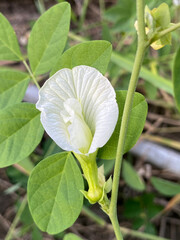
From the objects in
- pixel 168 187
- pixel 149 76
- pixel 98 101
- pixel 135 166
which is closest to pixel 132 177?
pixel 168 187

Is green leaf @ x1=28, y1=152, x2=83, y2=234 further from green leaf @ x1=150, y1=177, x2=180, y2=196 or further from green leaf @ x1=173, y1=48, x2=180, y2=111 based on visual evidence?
green leaf @ x1=150, y1=177, x2=180, y2=196

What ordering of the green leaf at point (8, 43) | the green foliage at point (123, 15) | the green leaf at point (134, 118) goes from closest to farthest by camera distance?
the green leaf at point (134, 118) < the green leaf at point (8, 43) < the green foliage at point (123, 15)

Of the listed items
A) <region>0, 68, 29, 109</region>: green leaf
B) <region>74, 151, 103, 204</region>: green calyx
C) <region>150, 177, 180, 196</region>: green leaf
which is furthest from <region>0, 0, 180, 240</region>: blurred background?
<region>74, 151, 103, 204</region>: green calyx

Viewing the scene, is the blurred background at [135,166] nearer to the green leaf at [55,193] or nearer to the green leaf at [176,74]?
the green leaf at [55,193]

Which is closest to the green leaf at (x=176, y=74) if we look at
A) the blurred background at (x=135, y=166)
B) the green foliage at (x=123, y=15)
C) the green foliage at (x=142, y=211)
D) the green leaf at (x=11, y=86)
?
the green leaf at (x=11, y=86)

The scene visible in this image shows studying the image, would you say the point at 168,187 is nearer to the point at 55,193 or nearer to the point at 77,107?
the point at 55,193
